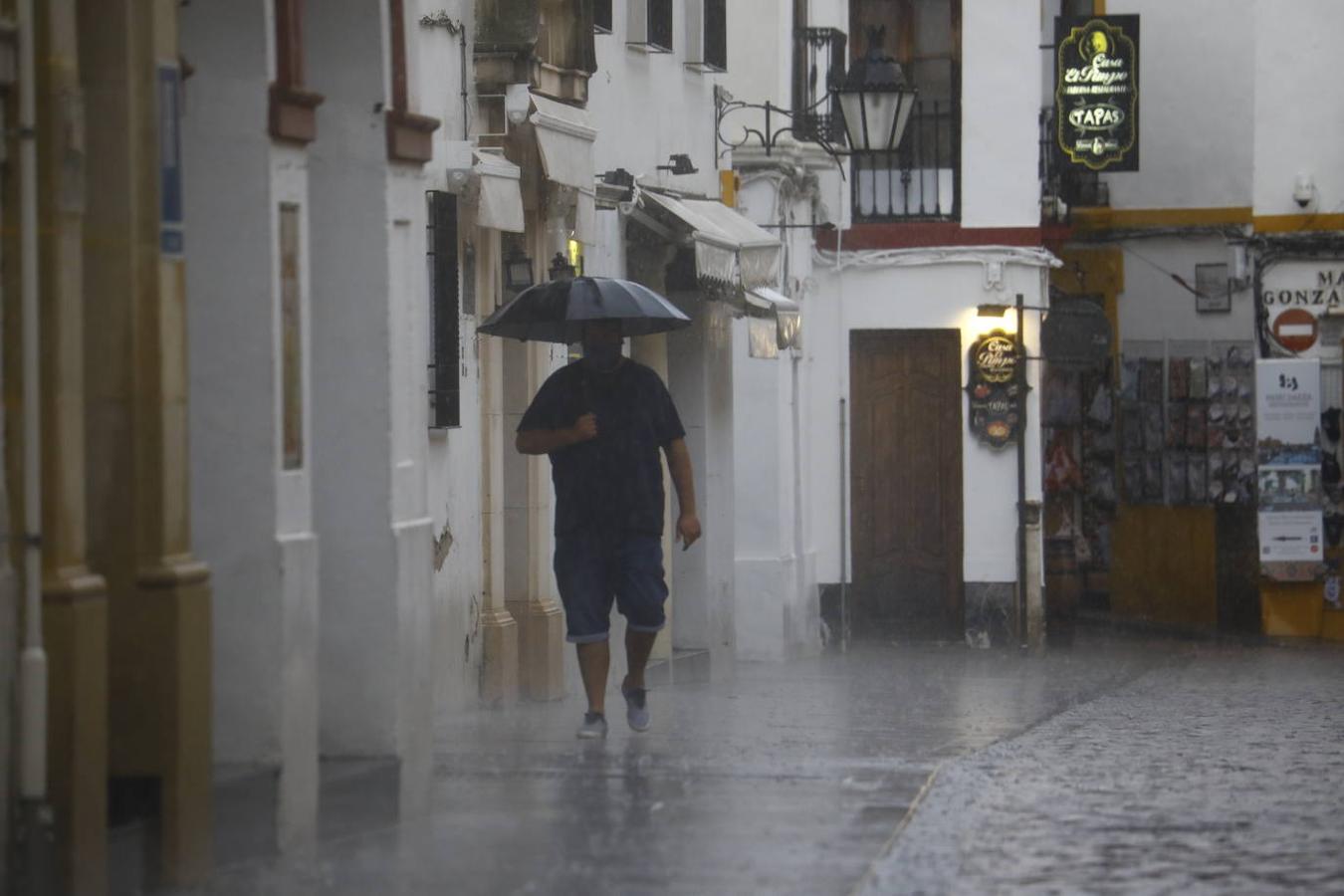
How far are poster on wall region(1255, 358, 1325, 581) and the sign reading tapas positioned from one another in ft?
7.49

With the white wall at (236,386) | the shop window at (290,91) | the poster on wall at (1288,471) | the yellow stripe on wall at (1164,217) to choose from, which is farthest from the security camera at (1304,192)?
the white wall at (236,386)

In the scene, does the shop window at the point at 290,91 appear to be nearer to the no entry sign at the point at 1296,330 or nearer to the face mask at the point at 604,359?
the face mask at the point at 604,359

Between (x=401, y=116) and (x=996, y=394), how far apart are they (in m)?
17.4

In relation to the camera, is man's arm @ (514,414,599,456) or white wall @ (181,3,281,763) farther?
man's arm @ (514,414,599,456)

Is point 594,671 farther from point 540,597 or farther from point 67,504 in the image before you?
point 67,504

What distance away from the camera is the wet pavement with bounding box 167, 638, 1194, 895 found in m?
8.08

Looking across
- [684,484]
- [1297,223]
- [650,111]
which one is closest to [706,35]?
[650,111]

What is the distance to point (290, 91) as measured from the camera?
880 cm

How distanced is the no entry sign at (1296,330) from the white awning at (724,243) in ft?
26.0

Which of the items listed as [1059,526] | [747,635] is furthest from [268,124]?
[1059,526]

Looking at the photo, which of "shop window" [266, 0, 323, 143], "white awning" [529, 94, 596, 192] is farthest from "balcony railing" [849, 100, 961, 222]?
"shop window" [266, 0, 323, 143]

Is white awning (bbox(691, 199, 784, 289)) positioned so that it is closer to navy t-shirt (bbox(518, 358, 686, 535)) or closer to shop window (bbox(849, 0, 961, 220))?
shop window (bbox(849, 0, 961, 220))

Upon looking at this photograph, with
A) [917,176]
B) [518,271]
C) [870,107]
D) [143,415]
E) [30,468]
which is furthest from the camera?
[917,176]

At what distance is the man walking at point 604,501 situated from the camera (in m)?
12.0
